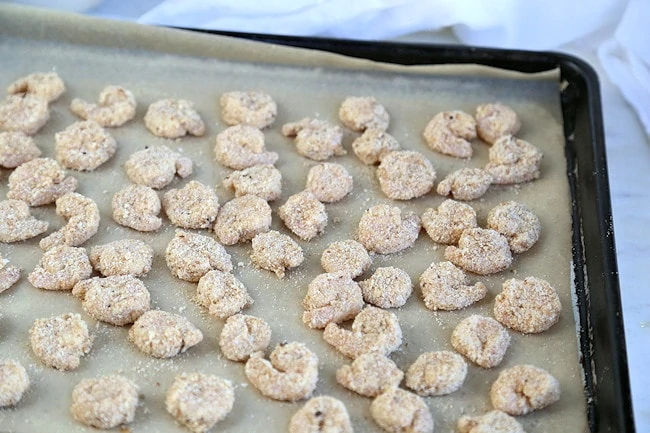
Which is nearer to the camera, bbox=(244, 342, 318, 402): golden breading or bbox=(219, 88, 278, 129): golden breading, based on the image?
bbox=(244, 342, 318, 402): golden breading

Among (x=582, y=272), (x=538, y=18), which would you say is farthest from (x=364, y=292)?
(x=538, y=18)

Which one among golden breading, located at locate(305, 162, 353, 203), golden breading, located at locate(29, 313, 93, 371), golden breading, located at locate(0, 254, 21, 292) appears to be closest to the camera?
golden breading, located at locate(29, 313, 93, 371)

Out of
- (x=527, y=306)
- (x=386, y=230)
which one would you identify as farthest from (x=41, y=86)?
(x=527, y=306)

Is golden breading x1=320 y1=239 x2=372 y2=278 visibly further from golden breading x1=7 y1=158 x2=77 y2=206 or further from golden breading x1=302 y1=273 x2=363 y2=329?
golden breading x1=7 y1=158 x2=77 y2=206

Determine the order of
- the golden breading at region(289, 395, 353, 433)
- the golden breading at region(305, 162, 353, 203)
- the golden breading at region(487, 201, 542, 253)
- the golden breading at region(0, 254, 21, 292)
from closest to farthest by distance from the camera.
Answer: the golden breading at region(289, 395, 353, 433) → the golden breading at region(0, 254, 21, 292) → the golden breading at region(487, 201, 542, 253) → the golden breading at region(305, 162, 353, 203)

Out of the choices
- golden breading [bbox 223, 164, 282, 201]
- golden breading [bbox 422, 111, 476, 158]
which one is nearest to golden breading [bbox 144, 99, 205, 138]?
golden breading [bbox 223, 164, 282, 201]

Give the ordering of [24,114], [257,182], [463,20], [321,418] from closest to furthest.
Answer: [321,418] → [257,182] → [24,114] → [463,20]

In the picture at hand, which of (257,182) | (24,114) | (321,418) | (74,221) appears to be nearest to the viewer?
(321,418)

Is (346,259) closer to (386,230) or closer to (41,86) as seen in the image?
(386,230)
